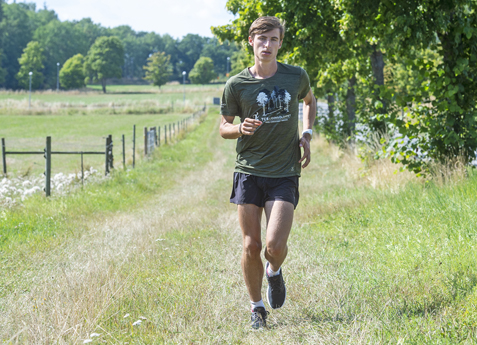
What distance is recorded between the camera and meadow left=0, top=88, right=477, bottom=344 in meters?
3.38

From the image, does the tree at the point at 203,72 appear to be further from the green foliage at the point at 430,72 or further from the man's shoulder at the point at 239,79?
the man's shoulder at the point at 239,79

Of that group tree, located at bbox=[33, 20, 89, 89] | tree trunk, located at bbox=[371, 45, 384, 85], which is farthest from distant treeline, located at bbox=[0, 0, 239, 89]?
tree trunk, located at bbox=[371, 45, 384, 85]

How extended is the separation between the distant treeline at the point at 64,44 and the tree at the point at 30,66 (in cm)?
348

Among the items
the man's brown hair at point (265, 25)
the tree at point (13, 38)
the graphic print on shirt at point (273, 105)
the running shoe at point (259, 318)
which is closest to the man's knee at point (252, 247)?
the running shoe at point (259, 318)

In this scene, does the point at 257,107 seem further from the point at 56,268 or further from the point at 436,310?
the point at 56,268

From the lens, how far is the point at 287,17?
1238 cm

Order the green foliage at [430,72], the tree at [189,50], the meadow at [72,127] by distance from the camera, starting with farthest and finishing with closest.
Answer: the tree at [189,50] → the meadow at [72,127] → the green foliage at [430,72]

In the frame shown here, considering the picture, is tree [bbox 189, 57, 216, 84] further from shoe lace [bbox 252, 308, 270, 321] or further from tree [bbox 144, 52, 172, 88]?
shoe lace [bbox 252, 308, 270, 321]

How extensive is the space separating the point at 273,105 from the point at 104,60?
14069 cm

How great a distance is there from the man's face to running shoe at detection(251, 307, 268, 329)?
1.82 metres

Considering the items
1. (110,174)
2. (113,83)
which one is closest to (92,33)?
(113,83)

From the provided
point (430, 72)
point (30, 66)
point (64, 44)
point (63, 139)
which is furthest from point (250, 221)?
point (64, 44)

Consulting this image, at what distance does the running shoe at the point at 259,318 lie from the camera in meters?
3.64

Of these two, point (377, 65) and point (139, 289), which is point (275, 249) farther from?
point (377, 65)
